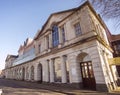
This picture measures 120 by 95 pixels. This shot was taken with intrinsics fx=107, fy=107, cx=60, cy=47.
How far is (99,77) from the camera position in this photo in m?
9.96

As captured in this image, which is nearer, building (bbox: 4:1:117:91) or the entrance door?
building (bbox: 4:1:117:91)

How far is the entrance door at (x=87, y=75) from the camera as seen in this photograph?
11406 millimetres

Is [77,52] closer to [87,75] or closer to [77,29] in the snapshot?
[87,75]

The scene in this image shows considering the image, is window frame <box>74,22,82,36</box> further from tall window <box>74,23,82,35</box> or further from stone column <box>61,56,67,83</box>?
stone column <box>61,56,67,83</box>

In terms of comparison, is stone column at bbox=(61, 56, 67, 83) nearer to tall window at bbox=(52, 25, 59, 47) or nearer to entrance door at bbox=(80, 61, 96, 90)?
entrance door at bbox=(80, 61, 96, 90)

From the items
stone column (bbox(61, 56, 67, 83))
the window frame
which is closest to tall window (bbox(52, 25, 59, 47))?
stone column (bbox(61, 56, 67, 83))

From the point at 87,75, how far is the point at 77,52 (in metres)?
→ 2.76

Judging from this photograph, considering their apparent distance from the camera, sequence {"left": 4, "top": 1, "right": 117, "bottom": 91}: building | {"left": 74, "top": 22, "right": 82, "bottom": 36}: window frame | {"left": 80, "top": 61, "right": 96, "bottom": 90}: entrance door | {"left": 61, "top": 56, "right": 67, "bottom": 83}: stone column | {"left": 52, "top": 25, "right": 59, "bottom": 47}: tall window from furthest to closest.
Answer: {"left": 52, "top": 25, "right": 59, "bottom": 47}: tall window
{"left": 61, "top": 56, "right": 67, "bottom": 83}: stone column
{"left": 74, "top": 22, "right": 82, "bottom": 36}: window frame
{"left": 80, "top": 61, "right": 96, "bottom": 90}: entrance door
{"left": 4, "top": 1, "right": 117, "bottom": 91}: building

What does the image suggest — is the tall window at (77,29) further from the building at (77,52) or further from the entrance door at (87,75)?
the entrance door at (87,75)

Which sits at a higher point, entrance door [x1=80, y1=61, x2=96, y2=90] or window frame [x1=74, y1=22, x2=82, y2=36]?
window frame [x1=74, y1=22, x2=82, y2=36]

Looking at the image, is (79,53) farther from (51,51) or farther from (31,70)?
(31,70)

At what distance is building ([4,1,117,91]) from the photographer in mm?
10602

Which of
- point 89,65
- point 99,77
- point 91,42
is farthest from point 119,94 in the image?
point 91,42

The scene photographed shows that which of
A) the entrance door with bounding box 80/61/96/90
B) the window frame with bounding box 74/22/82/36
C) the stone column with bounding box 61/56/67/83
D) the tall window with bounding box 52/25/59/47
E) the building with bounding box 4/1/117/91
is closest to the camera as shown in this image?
the building with bounding box 4/1/117/91
